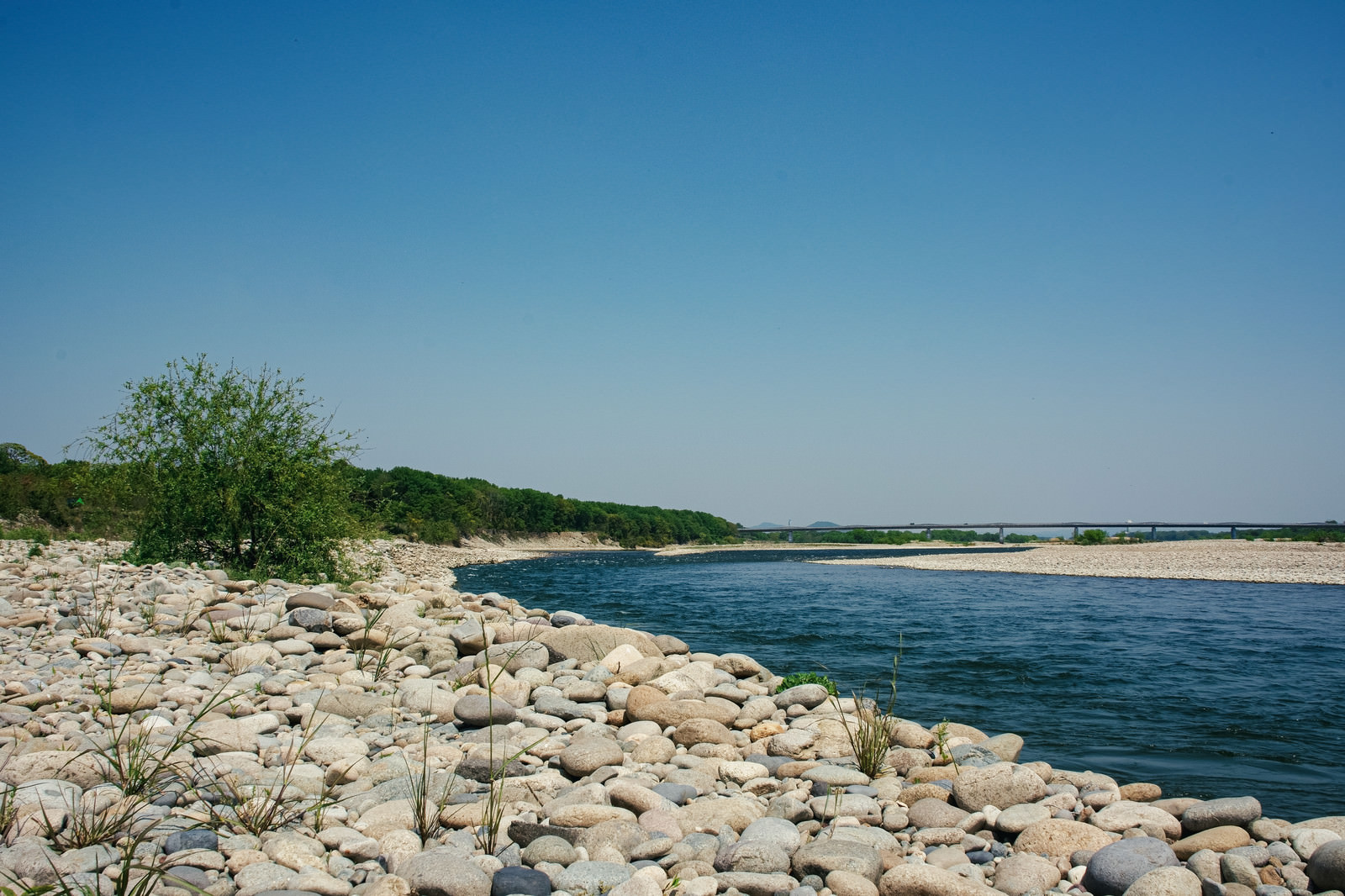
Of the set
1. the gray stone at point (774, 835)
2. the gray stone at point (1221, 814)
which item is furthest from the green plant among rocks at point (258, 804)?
the gray stone at point (1221, 814)

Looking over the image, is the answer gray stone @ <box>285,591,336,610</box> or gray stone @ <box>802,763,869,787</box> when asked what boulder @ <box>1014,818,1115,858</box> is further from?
gray stone @ <box>285,591,336,610</box>

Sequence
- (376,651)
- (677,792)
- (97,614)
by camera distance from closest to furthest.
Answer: (677,792) < (376,651) < (97,614)

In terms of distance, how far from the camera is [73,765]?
5.00 m

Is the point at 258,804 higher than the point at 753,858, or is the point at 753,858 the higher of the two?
the point at 258,804

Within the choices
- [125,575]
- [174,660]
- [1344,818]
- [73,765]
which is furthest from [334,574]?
[1344,818]

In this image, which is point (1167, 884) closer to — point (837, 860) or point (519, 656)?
point (837, 860)

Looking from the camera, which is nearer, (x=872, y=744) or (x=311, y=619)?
(x=872, y=744)

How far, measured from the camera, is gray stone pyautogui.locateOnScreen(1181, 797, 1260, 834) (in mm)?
5172

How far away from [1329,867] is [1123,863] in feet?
3.55

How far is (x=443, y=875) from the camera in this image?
4.02 meters

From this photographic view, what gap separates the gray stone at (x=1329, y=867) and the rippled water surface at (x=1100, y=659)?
2.82 meters

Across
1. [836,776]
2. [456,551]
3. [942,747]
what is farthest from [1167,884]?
[456,551]

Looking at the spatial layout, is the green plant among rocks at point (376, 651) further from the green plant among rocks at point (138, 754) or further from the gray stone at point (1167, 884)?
the gray stone at point (1167, 884)

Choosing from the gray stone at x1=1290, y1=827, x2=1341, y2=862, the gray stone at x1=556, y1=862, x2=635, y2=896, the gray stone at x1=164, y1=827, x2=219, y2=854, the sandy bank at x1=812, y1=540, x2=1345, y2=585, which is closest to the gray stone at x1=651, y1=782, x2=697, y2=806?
the gray stone at x1=556, y1=862, x2=635, y2=896
